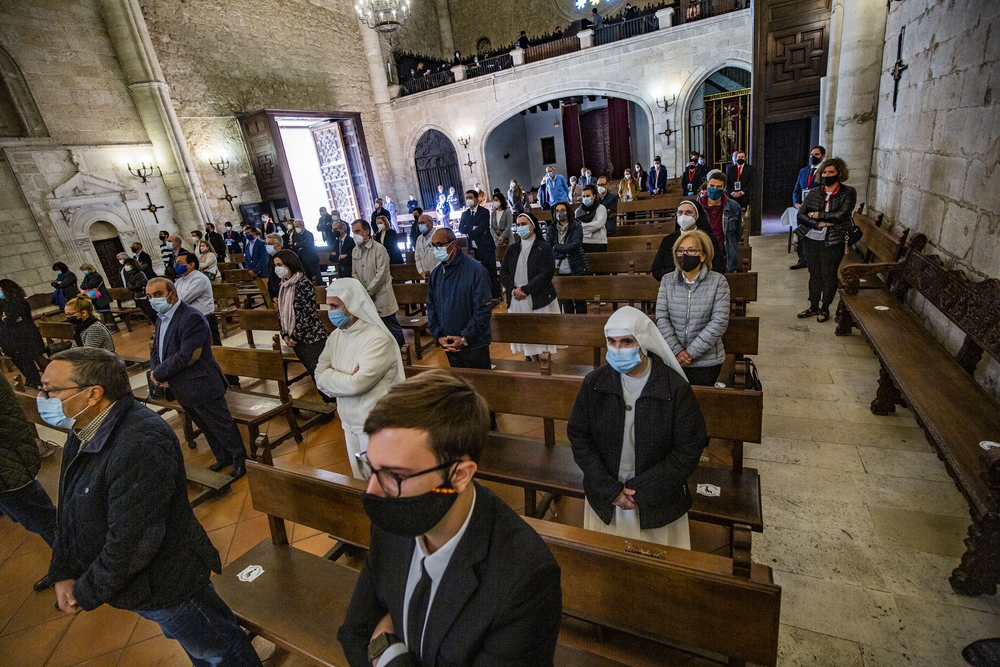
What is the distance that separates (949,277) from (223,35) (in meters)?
16.4

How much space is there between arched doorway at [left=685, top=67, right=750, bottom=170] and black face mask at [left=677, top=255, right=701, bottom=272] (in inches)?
538

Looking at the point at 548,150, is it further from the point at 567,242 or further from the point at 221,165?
the point at 567,242

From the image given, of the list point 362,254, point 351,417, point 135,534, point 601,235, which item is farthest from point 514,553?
point 601,235

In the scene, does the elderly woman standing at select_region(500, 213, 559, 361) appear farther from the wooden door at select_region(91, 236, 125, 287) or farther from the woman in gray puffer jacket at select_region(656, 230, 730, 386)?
the wooden door at select_region(91, 236, 125, 287)

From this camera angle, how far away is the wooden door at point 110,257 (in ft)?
35.4

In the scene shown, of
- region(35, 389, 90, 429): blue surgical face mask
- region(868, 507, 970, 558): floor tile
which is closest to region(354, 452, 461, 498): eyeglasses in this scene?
region(35, 389, 90, 429): blue surgical face mask

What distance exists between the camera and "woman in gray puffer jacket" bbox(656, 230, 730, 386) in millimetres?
2850

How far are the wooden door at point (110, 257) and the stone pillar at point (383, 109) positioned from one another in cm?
832

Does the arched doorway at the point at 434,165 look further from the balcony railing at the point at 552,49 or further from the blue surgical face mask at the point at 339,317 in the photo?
→ the blue surgical face mask at the point at 339,317

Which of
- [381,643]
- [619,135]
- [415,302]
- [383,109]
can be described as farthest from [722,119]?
[381,643]

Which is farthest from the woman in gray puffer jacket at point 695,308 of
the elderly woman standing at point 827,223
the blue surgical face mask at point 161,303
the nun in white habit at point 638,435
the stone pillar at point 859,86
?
the stone pillar at point 859,86

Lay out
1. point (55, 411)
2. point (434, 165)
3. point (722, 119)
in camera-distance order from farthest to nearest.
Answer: point (434, 165) → point (722, 119) → point (55, 411)

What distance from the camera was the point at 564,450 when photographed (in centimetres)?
273

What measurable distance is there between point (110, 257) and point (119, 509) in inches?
489
